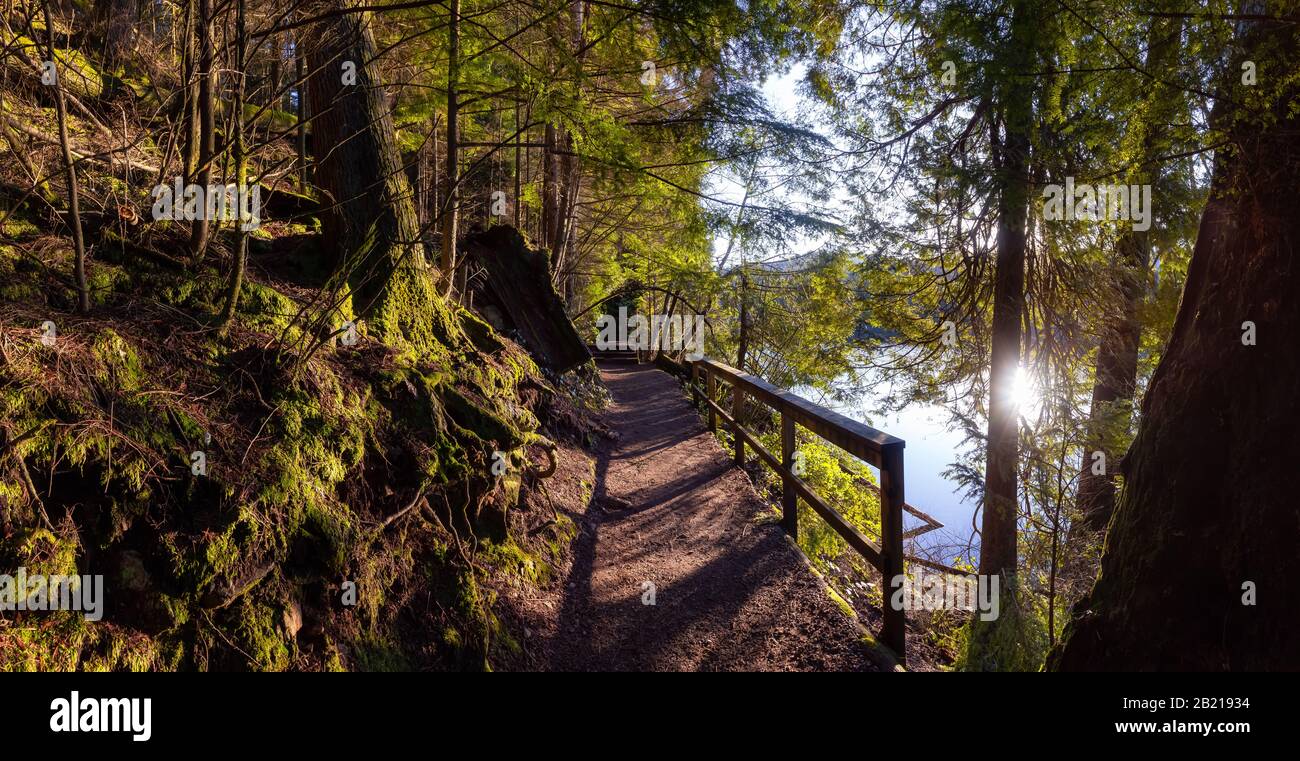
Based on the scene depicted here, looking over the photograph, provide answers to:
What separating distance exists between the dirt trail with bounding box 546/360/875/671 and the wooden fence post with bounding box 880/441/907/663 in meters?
0.24

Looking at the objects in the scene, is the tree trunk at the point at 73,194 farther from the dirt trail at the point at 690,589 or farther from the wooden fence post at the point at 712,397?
the wooden fence post at the point at 712,397

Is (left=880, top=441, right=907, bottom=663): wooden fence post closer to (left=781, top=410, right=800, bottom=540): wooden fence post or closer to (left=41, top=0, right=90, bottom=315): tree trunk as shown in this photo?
(left=781, top=410, right=800, bottom=540): wooden fence post

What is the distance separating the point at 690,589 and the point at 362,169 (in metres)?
4.17

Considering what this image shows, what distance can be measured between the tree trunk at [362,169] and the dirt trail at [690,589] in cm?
241

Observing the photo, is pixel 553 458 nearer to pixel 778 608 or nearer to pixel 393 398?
pixel 393 398

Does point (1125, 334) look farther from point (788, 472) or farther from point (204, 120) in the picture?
point (204, 120)

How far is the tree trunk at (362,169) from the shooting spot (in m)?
4.34

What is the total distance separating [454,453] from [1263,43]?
4509 millimetres

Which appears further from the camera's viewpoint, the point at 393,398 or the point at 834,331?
the point at 834,331

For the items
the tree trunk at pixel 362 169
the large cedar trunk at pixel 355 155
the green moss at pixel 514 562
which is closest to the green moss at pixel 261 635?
the green moss at pixel 514 562

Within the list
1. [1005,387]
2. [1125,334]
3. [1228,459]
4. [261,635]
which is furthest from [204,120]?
[1125,334]
